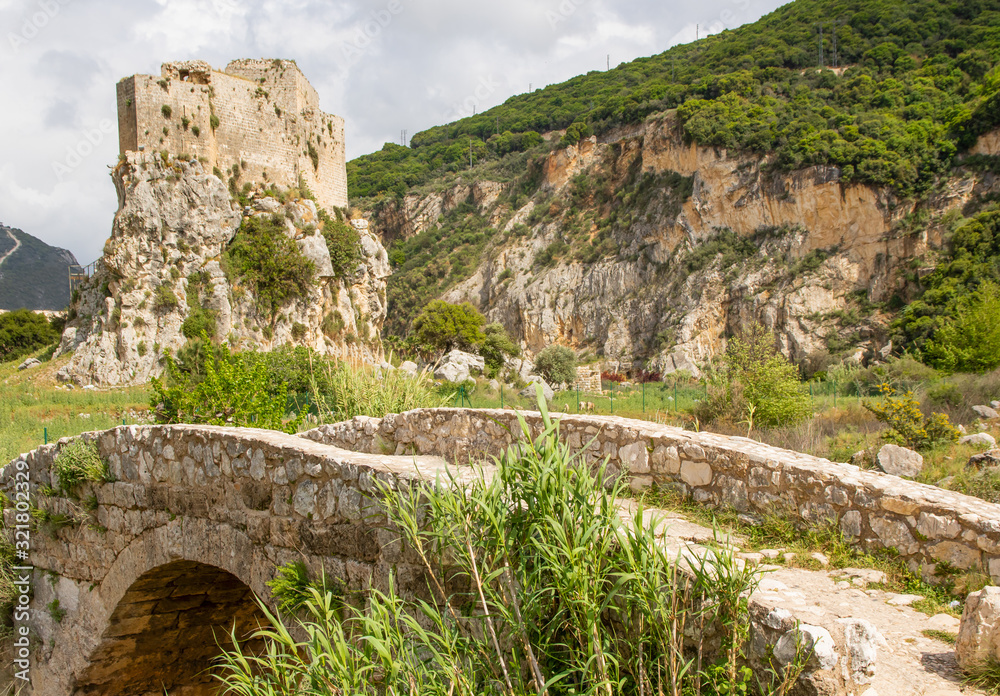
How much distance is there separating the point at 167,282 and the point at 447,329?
16.9 meters

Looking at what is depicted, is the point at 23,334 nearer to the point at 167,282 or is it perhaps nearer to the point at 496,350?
the point at 167,282

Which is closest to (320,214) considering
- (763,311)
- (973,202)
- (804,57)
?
(763,311)

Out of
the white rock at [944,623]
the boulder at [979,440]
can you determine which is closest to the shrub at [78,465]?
the white rock at [944,623]

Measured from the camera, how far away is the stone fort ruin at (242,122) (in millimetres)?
25062

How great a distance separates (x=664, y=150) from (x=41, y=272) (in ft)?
250

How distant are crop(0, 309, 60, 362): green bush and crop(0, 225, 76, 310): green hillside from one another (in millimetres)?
35772

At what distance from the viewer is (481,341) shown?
35281 mm

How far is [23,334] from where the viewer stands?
34375 mm

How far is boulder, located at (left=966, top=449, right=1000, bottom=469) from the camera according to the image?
8.12 metres

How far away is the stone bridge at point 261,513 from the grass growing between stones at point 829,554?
0.28ft

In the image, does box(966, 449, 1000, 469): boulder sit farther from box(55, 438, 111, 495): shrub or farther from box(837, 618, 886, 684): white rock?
box(55, 438, 111, 495): shrub

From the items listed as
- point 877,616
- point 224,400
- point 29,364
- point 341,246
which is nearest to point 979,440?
point 877,616

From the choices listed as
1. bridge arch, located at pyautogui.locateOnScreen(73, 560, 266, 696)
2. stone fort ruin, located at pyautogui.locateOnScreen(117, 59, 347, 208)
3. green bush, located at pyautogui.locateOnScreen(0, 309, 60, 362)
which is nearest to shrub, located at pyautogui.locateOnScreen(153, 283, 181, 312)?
stone fort ruin, located at pyautogui.locateOnScreen(117, 59, 347, 208)

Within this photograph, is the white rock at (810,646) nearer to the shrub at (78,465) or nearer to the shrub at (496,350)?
the shrub at (78,465)
